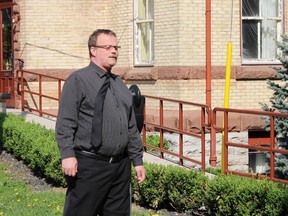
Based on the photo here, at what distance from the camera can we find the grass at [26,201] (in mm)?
8742

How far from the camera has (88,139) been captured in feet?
19.0

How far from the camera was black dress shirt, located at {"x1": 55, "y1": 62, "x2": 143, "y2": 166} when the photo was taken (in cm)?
574

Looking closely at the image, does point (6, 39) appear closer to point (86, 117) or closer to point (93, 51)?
point (93, 51)

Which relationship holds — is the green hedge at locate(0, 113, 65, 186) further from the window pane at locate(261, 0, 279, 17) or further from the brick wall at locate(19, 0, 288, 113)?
the window pane at locate(261, 0, 279, 17)

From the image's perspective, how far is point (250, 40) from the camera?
15.0m

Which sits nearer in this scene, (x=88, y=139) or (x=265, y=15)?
(x=88, y=139)

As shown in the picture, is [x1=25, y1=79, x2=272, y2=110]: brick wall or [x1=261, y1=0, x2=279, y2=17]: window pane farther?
[x1=261, y1=0, x2=279, y2=17]: window pane

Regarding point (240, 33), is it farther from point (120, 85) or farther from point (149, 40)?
point (120, 85)

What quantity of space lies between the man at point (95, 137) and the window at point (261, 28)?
9411 mm

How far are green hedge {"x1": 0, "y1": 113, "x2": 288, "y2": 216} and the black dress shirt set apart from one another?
8.10 feet

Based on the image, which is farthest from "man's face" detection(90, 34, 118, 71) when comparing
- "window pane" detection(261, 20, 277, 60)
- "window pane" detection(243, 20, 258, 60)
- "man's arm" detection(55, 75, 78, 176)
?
"window pane" detection(261, 20, 277, 60)

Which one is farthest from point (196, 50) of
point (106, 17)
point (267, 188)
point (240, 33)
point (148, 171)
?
point (267, 188)

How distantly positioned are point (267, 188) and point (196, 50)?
6929 millimetres

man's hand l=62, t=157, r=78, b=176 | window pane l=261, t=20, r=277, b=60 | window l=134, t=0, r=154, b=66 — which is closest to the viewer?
man's hand l=62, t=157, r=78, b=176
